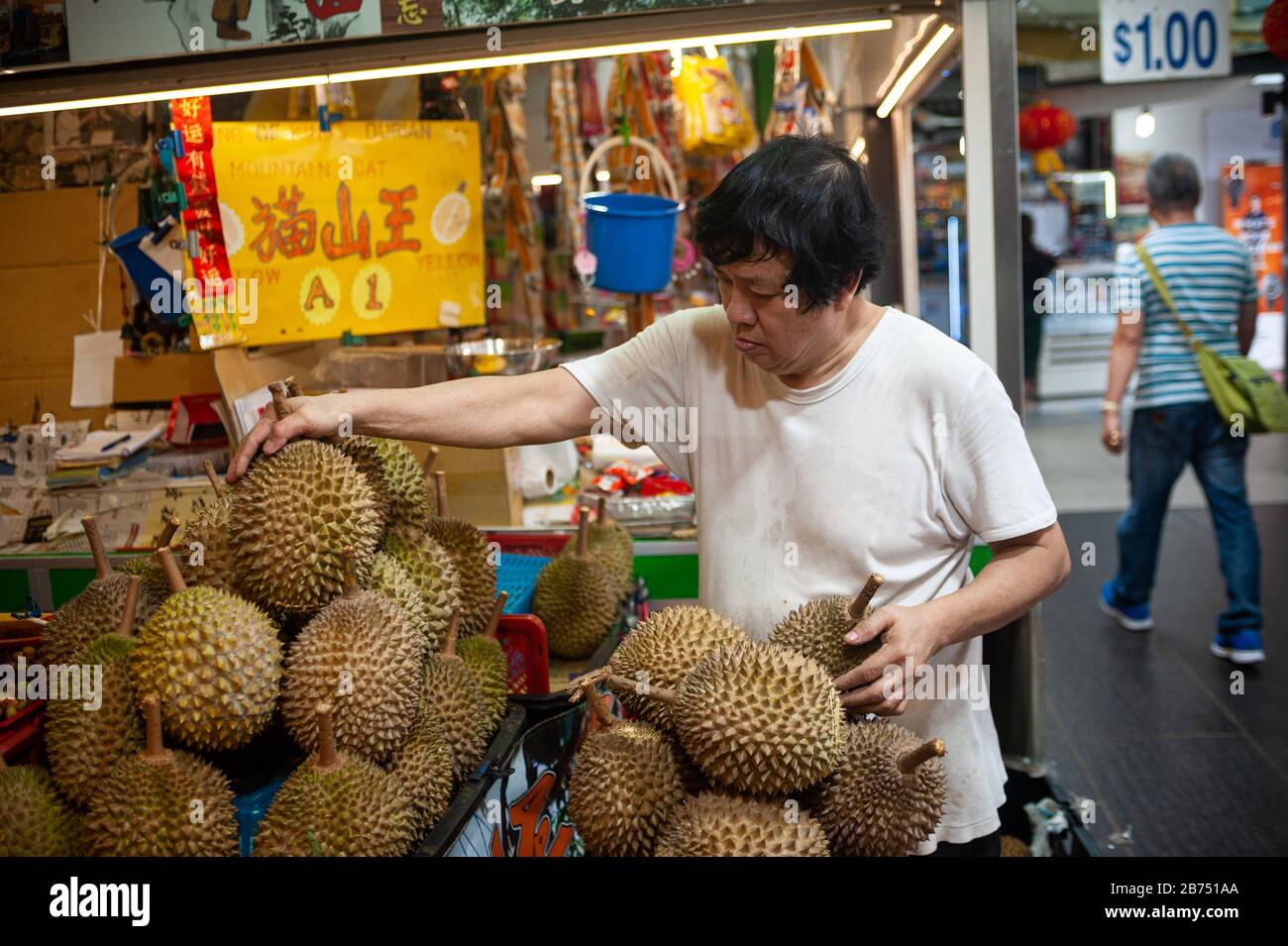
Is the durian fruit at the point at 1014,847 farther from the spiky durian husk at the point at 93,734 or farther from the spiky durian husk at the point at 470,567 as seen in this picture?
the spiky durian husk at the point at 93,734

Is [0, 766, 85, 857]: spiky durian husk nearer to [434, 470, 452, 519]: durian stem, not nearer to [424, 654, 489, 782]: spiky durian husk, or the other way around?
[424, 654, 489, 782]: spiky durian husk

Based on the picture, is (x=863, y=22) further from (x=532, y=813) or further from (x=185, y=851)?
(x=185, y=851)

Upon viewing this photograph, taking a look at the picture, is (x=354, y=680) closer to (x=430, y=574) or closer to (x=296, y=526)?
(x=296, y=526)

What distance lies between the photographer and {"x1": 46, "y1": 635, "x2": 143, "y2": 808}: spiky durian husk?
160 cm

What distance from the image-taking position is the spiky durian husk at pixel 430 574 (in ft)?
6.30

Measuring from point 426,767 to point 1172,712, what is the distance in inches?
144

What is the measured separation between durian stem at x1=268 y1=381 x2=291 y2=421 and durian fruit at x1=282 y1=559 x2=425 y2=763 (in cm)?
27

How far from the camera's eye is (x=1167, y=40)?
3000 millimetres

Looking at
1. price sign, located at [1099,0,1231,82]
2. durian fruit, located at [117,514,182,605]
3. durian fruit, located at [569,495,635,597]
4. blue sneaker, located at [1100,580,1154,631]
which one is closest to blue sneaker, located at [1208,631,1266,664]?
blue sneaker, located at [1100,580,1154,631]

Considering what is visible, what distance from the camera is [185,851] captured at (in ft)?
4.88

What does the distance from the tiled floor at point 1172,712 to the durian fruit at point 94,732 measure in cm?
211

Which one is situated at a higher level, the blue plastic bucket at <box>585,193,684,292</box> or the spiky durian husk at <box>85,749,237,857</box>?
the blue plastic bucket at <box>585,193,684,292</box>
